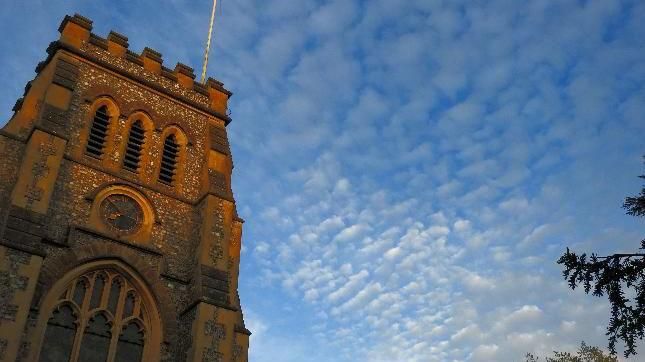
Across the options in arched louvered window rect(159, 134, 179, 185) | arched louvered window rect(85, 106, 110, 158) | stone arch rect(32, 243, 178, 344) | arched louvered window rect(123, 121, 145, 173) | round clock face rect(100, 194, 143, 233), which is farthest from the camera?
arched louvered window rect(159, 134, 179, 185)

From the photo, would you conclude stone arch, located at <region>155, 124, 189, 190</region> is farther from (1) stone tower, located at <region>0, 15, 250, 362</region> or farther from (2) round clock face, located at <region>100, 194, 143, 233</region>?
(2) round clock face, located at <region>100, 194, 143, 233</region>

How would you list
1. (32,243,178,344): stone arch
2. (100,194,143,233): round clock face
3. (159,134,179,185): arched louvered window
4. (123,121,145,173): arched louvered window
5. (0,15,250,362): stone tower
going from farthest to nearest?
1. (159,134,179,185): arched louvered window
2. (123,121,145,173): arched louvered window
3. (100,194,143,233): round clock face
4. (32,243,178,344): stone arch
5. (0,15,250,362): stone tower

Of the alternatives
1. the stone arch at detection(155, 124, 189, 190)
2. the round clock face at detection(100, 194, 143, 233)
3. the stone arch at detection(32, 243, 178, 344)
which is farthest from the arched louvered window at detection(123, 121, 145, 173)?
the stone arch at detection(32, 243, 178, 344)

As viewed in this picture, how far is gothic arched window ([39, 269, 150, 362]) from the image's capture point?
15.7 m

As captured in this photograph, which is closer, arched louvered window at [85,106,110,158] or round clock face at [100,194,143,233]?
round clock face at [100,194,143,233]

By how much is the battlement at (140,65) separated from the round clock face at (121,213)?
4939 mm

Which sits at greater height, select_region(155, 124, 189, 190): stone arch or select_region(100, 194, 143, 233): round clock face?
select_region(155, 124, 189, 190): stone arch

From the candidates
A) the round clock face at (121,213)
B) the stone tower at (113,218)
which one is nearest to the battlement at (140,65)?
the stone tower at (113,218)

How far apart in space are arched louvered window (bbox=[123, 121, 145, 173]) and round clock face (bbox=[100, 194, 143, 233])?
4.44ft

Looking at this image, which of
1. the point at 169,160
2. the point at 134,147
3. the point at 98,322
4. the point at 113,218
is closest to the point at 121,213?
the point at 113,218

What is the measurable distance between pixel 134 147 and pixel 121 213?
2.88 m

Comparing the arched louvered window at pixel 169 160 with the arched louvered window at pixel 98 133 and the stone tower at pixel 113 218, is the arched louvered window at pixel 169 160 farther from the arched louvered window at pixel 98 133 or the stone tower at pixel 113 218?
the arched louvered window at pixel 98 133

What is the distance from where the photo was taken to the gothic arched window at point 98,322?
15.7m

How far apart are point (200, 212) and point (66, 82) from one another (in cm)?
574
